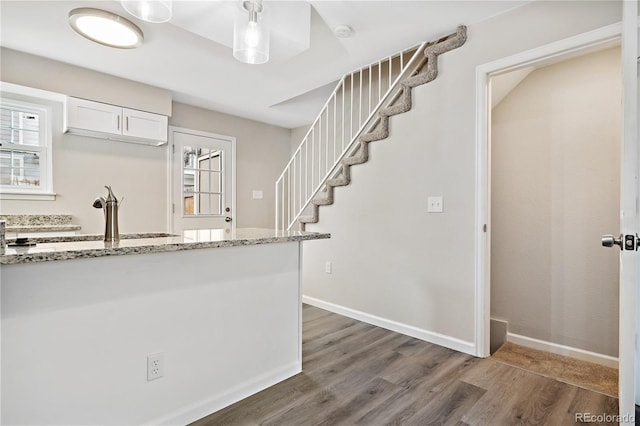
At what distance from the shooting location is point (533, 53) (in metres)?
2.15

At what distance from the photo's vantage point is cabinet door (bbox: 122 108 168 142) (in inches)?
138

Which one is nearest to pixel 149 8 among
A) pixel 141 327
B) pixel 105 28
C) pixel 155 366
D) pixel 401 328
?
pixel 105 28

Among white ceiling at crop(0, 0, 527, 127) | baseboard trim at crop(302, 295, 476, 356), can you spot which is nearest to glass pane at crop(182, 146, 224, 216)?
white ceiling at crop(0, 0, 527, 127)

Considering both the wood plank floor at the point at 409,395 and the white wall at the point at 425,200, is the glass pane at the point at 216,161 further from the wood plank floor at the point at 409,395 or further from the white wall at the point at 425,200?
the wood plank floor at the point at 409,395

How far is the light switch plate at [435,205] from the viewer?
2592 mm

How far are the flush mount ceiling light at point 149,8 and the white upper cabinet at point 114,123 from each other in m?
2.20

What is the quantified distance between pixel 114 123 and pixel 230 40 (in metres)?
1.77

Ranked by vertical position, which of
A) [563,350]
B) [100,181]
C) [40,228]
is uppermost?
[100,181]

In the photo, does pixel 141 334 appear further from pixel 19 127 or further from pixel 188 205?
pixel 188 205

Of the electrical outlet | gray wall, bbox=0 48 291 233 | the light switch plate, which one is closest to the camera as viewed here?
the electrical outlet

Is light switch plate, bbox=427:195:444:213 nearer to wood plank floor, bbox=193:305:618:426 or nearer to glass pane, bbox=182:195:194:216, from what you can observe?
wood plank floor, bbox=193:305:618:426

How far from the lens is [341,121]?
A: 4.36m

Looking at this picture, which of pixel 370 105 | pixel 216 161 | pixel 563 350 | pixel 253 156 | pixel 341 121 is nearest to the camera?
pixel 563 350

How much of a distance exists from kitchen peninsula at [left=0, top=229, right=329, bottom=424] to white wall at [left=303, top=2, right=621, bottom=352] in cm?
114
